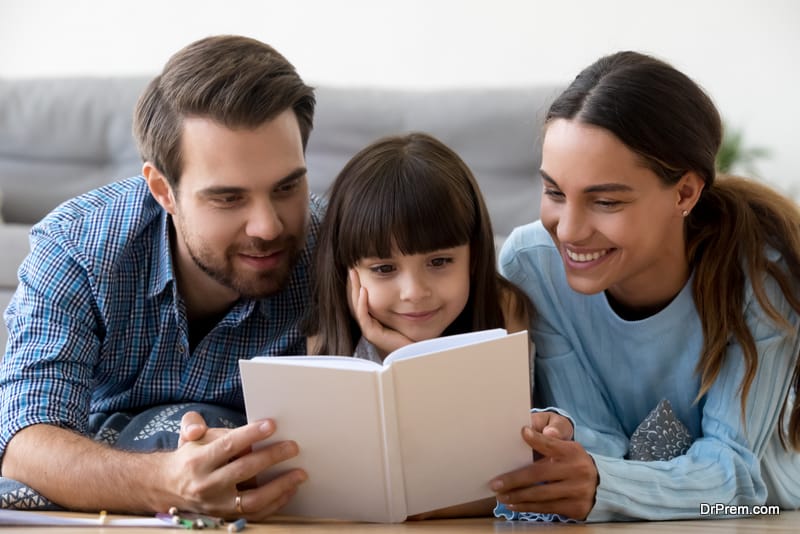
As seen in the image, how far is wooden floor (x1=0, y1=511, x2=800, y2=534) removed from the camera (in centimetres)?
147

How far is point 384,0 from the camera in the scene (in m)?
4.61

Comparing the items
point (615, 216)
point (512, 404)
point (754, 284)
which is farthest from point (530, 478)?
point (754, 284)

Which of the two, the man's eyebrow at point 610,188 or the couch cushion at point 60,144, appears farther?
the couch cushion at point 60,144

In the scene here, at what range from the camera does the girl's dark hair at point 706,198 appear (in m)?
1.75

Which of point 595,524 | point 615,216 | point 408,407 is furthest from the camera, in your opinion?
point 615,216

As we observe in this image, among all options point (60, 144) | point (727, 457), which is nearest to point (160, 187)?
point (727, 457)

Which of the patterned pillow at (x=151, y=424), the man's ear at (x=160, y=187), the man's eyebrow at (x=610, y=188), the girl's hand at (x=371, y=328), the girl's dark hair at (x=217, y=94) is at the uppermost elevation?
the girl's dark hair at (x=217, y=94)

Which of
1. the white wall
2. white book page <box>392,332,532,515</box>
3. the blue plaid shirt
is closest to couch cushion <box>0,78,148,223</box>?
the white wall

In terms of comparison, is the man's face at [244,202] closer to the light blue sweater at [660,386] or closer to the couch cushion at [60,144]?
the light blue sweater at [660,386]

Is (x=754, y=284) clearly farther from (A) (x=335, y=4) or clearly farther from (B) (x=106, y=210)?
(A) (x=335, y=4)

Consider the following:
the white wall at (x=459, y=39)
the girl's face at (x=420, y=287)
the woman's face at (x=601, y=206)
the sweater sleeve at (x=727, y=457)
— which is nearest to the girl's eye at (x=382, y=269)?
the girl's face at (x=420, y=287)

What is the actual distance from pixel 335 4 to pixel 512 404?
347cm

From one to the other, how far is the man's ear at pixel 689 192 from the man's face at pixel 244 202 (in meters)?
0.72

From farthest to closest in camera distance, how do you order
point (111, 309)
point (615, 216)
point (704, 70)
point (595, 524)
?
point (704, 70) < point (111, 309) < point (615, 216) < point (595, 524)
